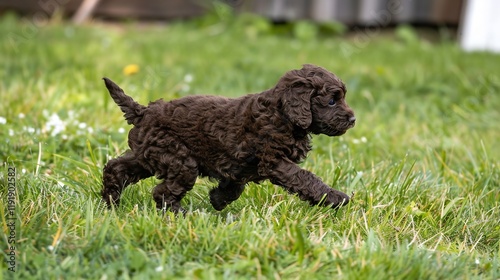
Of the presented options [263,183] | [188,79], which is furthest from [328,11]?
[263,183]

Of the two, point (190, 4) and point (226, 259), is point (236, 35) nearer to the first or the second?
point (190, 4)

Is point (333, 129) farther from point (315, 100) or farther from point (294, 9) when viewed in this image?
point (294, 9)

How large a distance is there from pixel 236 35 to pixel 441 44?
9.40ft

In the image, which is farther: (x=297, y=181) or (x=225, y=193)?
(x=225, y=193)

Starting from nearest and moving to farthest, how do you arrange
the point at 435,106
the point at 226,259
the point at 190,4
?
the point at 226,259 → the point at 435,106 → the point at 190,4

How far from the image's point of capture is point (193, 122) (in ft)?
11.0

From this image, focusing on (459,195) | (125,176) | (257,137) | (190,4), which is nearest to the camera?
(257,137)

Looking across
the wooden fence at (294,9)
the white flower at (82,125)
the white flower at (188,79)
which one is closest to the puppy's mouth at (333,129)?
the white flower at (82,125)

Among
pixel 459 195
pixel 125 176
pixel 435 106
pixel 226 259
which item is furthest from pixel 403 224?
pixel 435 106

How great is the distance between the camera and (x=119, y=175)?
3.52m

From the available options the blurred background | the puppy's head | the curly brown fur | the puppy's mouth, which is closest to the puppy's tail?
the curly brown fur

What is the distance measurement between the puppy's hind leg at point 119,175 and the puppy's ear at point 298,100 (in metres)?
0.79

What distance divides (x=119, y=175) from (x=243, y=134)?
681mm

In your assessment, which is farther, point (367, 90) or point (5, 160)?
point (367, 90)
